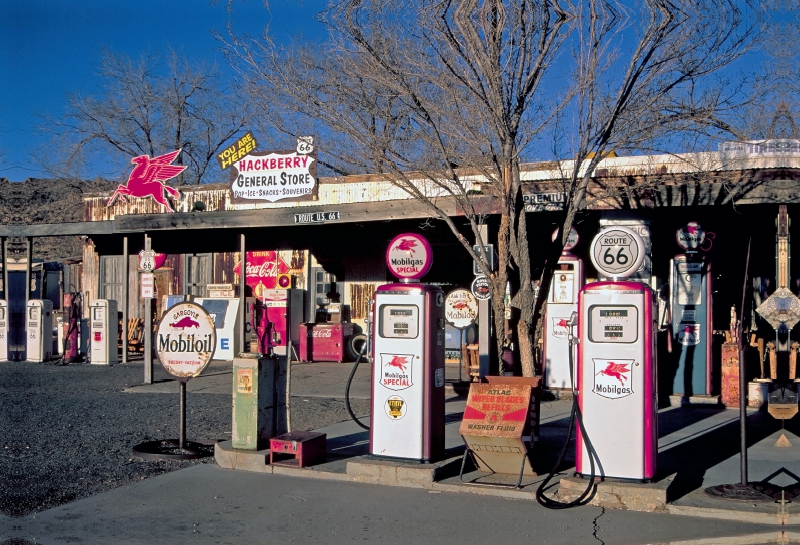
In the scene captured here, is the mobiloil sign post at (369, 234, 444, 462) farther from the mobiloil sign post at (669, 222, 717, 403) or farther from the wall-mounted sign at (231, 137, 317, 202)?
the wall-mounted sign at (231, 137, 317, 202)

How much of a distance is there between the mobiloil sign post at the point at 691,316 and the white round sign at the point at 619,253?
574 cm

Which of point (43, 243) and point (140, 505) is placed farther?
point (43, 243)

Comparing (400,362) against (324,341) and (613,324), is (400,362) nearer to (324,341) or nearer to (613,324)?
(613,324)

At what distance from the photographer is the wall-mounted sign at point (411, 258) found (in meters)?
8.20

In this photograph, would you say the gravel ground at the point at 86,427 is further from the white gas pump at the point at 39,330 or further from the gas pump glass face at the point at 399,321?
the white gas pump at the point at 39,330

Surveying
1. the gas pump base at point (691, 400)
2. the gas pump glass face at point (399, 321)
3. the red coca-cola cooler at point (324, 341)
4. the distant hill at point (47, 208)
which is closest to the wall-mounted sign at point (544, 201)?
the gas pump base at point (691, 400)

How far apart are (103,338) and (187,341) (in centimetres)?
1179

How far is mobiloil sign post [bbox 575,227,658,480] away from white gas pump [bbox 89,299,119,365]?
14.9 metres

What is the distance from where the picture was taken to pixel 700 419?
444 inches

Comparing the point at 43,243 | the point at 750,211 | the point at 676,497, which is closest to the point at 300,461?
the point at 676,497

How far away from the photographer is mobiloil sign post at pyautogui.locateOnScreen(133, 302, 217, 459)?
9055 mm

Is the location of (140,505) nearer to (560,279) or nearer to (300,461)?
(300,461)

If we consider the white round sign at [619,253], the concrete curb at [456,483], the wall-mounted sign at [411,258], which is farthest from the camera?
the wall-mounted sign at [411,258]

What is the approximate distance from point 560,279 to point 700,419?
3.34 metres
